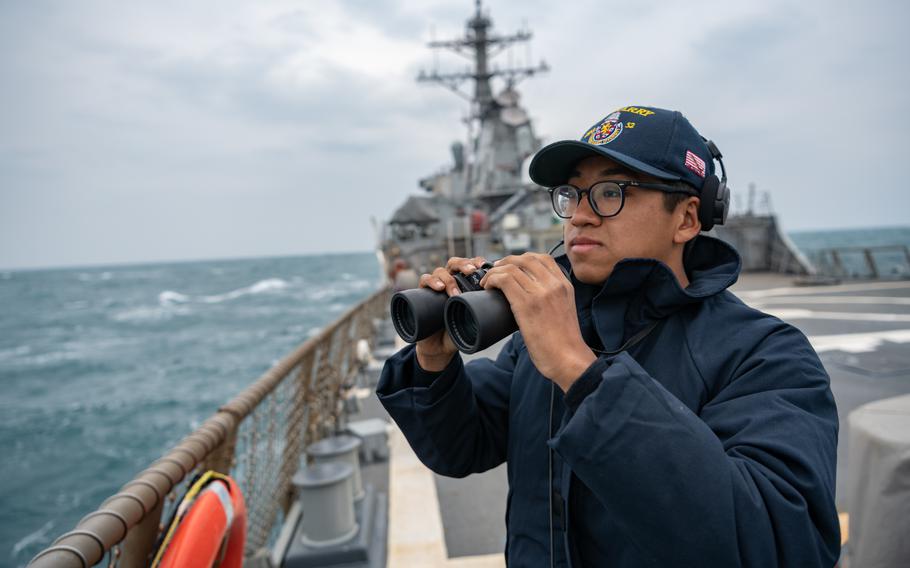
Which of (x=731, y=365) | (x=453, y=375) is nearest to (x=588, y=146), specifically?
(x=731, y=365)

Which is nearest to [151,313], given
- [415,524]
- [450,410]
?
[415,524]

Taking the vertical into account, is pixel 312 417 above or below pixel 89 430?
above

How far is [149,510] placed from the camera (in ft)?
5.53

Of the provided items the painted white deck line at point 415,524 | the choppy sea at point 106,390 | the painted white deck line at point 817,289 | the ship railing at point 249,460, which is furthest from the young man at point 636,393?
the painted white deck line at point 817,289

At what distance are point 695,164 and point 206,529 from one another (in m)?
1.95

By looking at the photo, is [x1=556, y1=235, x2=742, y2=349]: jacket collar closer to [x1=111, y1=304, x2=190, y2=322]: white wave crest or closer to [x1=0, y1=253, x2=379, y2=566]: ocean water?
[x1=0, y1=253, x2=379, y2=566]: ocean water

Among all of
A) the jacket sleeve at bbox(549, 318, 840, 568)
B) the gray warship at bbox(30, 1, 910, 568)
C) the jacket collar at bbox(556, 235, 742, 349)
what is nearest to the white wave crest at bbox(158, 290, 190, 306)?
the gray warship at bbox(30, 1, 910, 568)

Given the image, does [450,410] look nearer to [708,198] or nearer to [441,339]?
[441,339]

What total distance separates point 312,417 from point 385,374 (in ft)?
12.4

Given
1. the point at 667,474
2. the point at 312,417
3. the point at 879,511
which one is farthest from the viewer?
the point at 312,417

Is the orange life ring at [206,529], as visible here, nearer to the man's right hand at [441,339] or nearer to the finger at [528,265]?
the man's right hand at [441,339]

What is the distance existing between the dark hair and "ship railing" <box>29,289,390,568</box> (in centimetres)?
159

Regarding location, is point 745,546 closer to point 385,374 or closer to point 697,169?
point 697,169

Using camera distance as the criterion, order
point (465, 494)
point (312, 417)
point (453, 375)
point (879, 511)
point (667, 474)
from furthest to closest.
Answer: point (312, 417) < point (465, 494) < point (879, 511) < point (453, 375) < point (667, 474)
